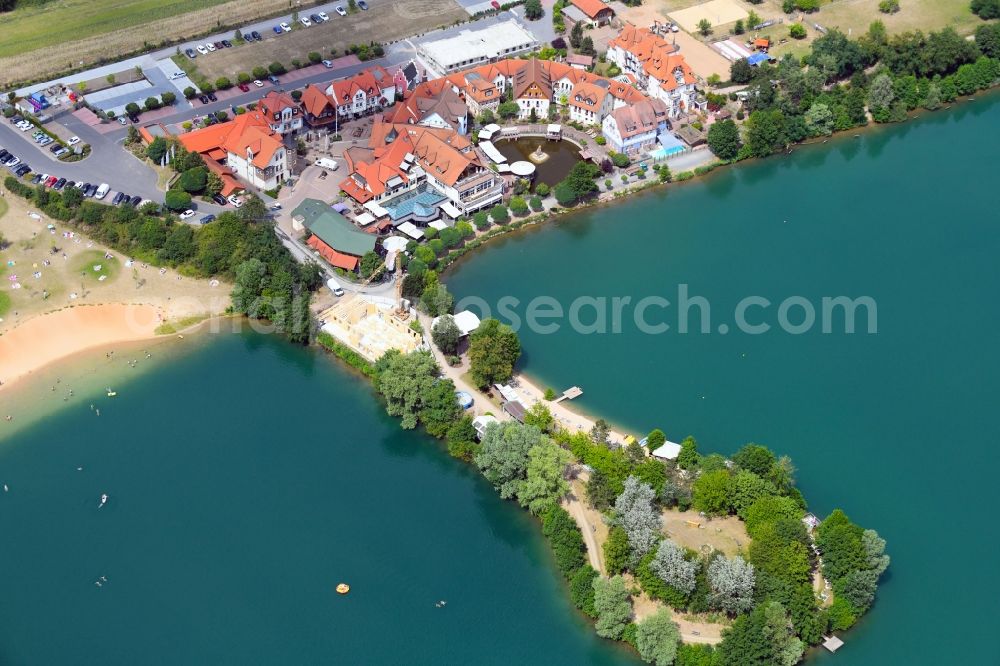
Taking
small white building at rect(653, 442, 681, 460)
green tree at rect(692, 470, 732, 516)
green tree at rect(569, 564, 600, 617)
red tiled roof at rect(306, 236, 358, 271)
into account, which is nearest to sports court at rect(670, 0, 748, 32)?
red tiled roof at rect(306, 236, 358, 271)

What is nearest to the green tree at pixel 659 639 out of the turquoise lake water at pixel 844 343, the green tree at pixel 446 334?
the turquoise lake water at pixel 844 343

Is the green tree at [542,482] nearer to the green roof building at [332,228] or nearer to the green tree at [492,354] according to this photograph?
the green tree at [492,354]

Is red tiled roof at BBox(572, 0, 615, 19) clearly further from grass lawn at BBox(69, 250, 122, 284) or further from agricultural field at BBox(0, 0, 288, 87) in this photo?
grass lawn at BBox(69, 250, 122, 284)

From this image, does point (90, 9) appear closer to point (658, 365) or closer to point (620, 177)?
point (620, 177)

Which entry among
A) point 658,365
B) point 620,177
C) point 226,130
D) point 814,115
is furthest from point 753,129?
point 226,130

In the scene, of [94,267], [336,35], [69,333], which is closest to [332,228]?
[94,267]

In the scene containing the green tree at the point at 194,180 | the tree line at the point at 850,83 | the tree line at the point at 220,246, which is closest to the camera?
the tree line at the point at 220,246
